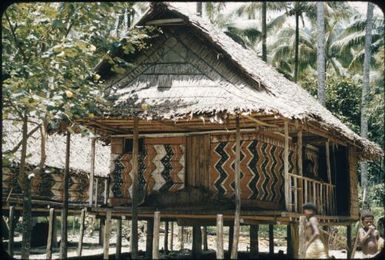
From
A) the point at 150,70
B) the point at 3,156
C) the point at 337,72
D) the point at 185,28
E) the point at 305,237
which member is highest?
the point at 337,72

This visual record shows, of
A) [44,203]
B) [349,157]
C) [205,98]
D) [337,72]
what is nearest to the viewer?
[205,98]

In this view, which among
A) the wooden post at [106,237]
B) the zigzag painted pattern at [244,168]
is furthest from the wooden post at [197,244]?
the wooden post at [106,237]

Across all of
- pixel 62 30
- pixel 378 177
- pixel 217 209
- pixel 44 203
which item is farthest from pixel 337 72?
pixel 62 30

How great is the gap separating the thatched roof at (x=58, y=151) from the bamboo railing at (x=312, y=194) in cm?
658

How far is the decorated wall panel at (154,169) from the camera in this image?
12414 mm

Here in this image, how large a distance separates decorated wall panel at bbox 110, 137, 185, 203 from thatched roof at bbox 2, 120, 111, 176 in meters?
2.70

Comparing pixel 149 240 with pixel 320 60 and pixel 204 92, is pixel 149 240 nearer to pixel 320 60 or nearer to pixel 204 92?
pixel 204 92

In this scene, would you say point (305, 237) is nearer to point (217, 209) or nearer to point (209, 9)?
point (217, 209)

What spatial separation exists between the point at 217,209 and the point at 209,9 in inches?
626

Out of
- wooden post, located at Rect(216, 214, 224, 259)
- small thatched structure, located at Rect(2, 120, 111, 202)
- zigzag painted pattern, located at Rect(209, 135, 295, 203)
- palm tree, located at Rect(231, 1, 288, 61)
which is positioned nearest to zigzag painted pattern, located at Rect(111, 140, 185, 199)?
zigzag painted pattern, located at Rect(209, 135, 295, 203)

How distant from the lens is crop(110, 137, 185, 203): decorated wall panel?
12414 millimetres

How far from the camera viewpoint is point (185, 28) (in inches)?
462

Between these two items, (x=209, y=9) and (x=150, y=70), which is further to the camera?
(x=209, y=9)

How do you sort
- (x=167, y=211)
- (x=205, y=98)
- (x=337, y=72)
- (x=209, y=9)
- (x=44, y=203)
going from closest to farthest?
(x=205, y=98) < (x=167, y=211) < (x=44, y=203) < (x=209, y=9) < (x=337, y=72)
